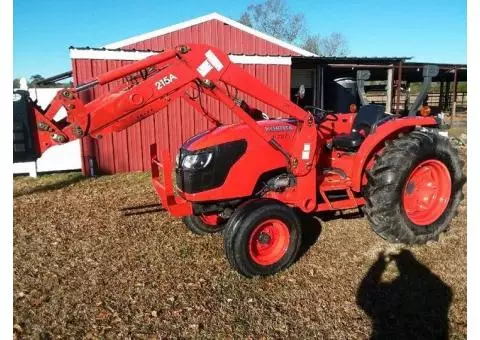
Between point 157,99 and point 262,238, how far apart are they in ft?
5.47

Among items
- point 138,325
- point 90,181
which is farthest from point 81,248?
point 90,181

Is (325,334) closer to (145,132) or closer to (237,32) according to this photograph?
(145,132)

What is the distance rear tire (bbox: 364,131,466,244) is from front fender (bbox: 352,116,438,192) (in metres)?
0.11

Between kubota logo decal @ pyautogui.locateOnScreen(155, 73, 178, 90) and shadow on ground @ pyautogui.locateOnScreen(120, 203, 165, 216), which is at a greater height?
kubota logo decal @ pyautogui.locateOnScreen(155, 73, 178, 90)

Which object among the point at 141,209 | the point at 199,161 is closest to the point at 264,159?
the point at 199,161

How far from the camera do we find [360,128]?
15.4ft

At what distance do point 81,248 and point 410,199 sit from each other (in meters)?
3.98

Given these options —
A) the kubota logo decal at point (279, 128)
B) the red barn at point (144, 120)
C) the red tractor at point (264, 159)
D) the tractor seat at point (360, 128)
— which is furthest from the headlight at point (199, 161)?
the red barn at point (144, 120)

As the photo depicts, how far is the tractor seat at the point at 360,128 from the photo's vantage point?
4395 millimetres

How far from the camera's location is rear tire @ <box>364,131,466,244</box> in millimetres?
4023

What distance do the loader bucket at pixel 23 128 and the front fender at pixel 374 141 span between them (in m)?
3.17

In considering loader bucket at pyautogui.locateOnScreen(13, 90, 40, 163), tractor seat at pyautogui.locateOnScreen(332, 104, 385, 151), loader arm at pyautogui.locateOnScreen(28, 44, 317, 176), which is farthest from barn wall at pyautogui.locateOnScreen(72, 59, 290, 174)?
loader bucket at pyautogui.locateOnScreen(13, 90, 40, 163)

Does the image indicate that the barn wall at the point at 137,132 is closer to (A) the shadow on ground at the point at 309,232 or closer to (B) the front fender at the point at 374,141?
(A) the shadow on ground at the point at 309,232

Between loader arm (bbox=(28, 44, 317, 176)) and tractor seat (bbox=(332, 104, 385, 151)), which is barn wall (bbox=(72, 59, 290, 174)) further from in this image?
loader arm (bbox=(28, 44, 317, 176))
